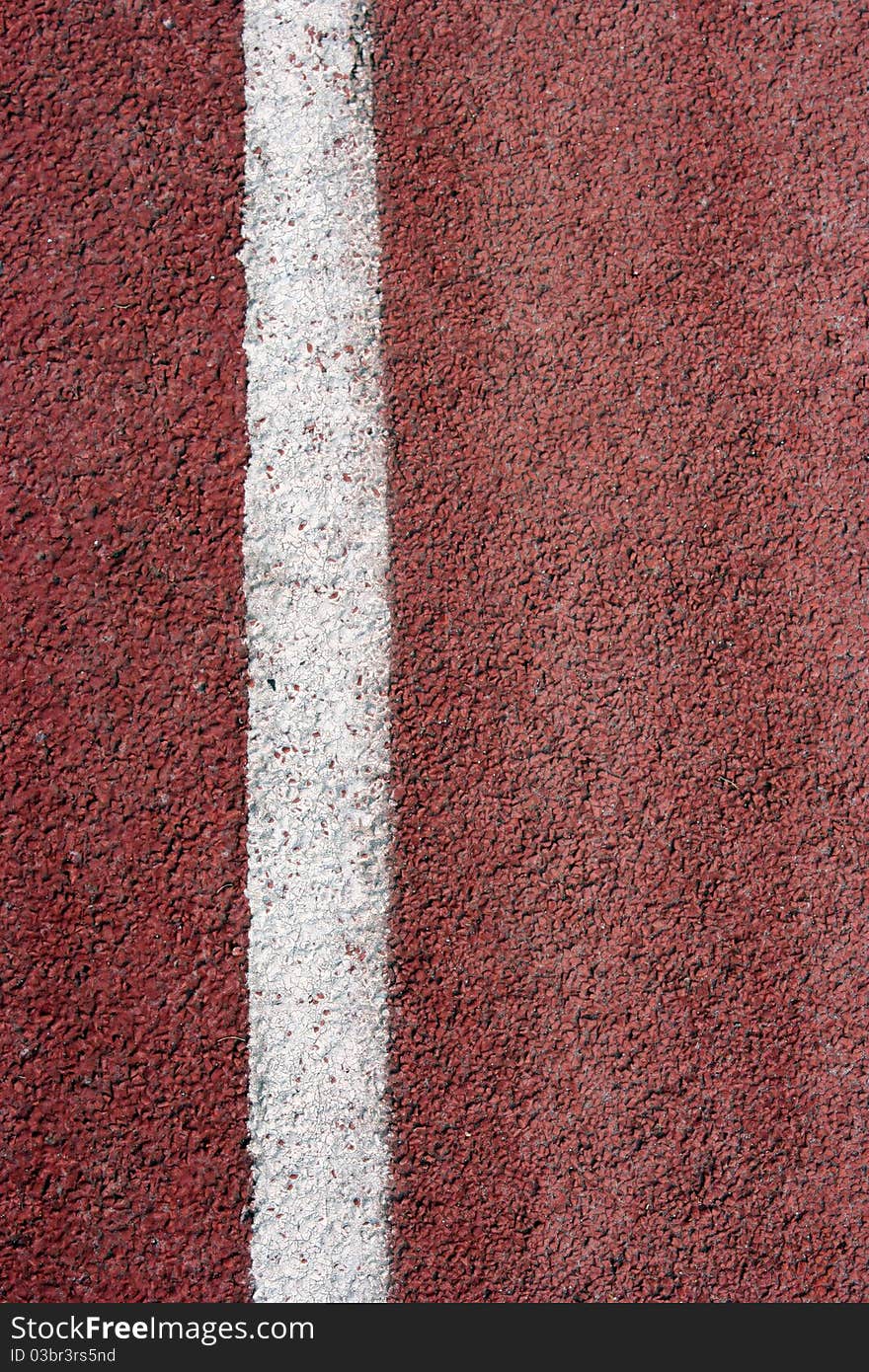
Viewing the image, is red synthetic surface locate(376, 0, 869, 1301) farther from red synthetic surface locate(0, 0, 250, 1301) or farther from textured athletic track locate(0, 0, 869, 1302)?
red synthetic surface locate(0, 0, 250, 1301)

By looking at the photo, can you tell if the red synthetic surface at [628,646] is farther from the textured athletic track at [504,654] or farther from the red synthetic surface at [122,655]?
the red synthetic surface at [122,655]

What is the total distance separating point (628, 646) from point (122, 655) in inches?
43.2

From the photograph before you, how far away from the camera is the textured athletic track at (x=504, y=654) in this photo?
2045 mm

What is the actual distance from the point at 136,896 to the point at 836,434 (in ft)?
6.15

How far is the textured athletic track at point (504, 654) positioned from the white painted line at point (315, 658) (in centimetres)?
5

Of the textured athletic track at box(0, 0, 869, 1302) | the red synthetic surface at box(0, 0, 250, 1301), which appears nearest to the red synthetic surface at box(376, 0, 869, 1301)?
the textured athletic track at box(0, 0, 869, 1302)

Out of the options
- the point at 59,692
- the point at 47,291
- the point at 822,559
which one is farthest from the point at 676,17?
the point at 59,692

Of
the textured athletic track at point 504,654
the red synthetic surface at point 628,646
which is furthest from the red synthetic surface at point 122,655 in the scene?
the red synthetic surface at point 628,646

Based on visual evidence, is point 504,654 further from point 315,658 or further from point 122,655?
point 122,655

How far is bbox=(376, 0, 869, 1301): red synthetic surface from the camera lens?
2.09m

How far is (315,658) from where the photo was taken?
2.14 metres

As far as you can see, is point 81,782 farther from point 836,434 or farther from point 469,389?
point 836,434

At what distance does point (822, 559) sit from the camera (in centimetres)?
229

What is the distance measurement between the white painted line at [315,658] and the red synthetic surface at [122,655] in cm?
6
